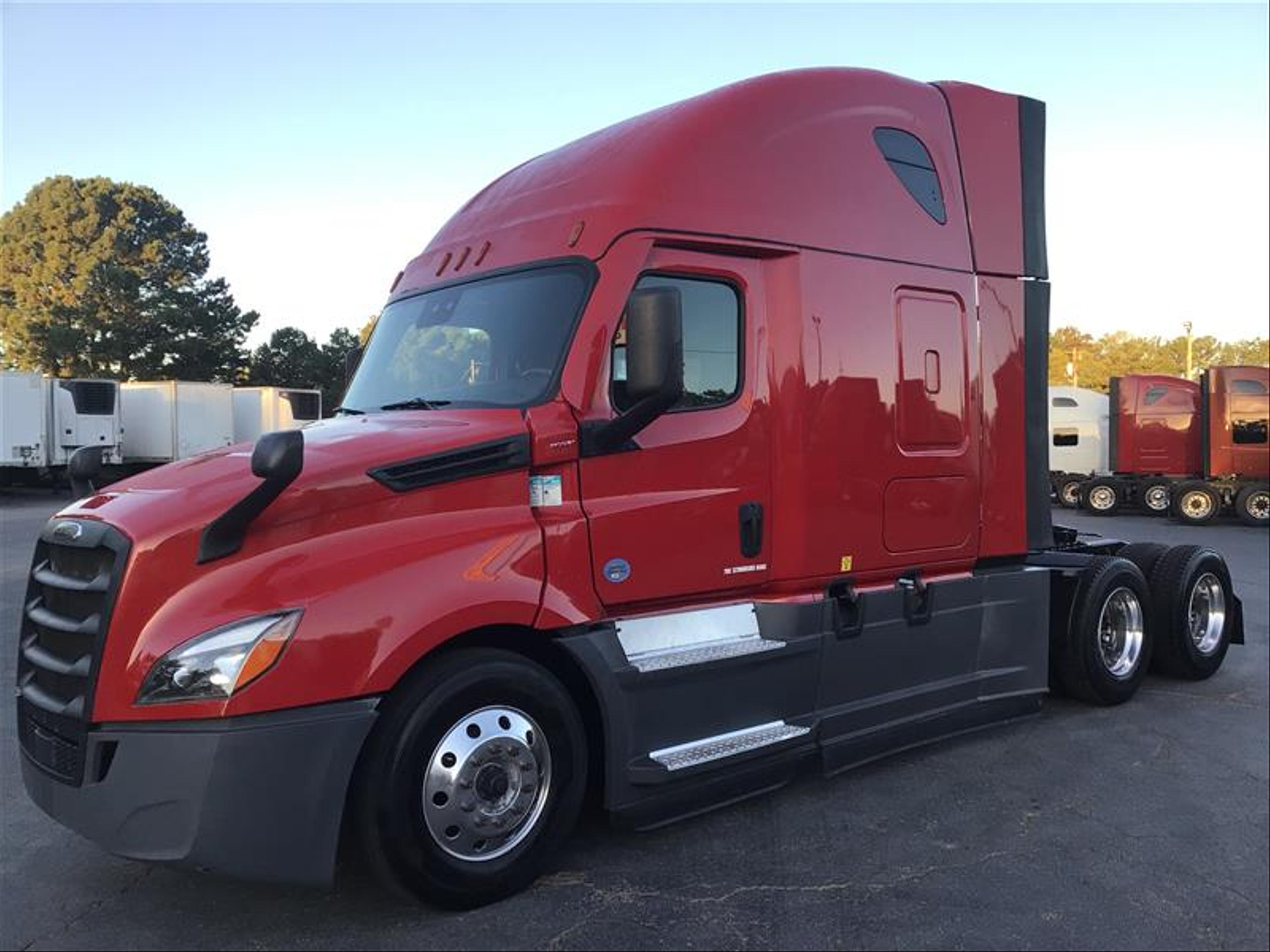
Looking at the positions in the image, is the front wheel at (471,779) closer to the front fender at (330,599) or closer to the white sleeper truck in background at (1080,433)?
the front fender at (330,599)

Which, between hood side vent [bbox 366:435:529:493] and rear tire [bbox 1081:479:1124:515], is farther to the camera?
rear tire [bbox 1081:479:1124:515]

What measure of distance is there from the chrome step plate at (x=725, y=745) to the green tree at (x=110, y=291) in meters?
47.8

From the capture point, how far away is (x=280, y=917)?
133 inches

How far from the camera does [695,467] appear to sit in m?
4.12

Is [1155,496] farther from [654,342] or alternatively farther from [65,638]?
[65,638]

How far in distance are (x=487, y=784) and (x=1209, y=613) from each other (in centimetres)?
620

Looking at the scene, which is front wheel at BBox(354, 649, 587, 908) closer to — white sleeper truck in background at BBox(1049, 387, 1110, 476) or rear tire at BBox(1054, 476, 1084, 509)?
rear tire at BBox(1054, 476, 1084, 509)

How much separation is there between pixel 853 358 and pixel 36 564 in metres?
3.70

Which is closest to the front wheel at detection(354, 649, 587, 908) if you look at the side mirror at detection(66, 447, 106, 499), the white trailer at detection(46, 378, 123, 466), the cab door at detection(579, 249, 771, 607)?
the cab door at detection(579, 249, 771, 607)

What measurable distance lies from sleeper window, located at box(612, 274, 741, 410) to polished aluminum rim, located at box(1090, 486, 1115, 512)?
2193 centimetres

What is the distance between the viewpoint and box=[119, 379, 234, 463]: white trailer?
91.6 feet

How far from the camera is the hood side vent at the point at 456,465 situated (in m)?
3.43

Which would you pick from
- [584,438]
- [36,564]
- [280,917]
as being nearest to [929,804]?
[584,438]

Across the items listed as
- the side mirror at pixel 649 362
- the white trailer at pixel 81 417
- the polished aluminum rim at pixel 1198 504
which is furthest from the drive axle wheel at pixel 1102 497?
the white trailer at pixel 81 417
